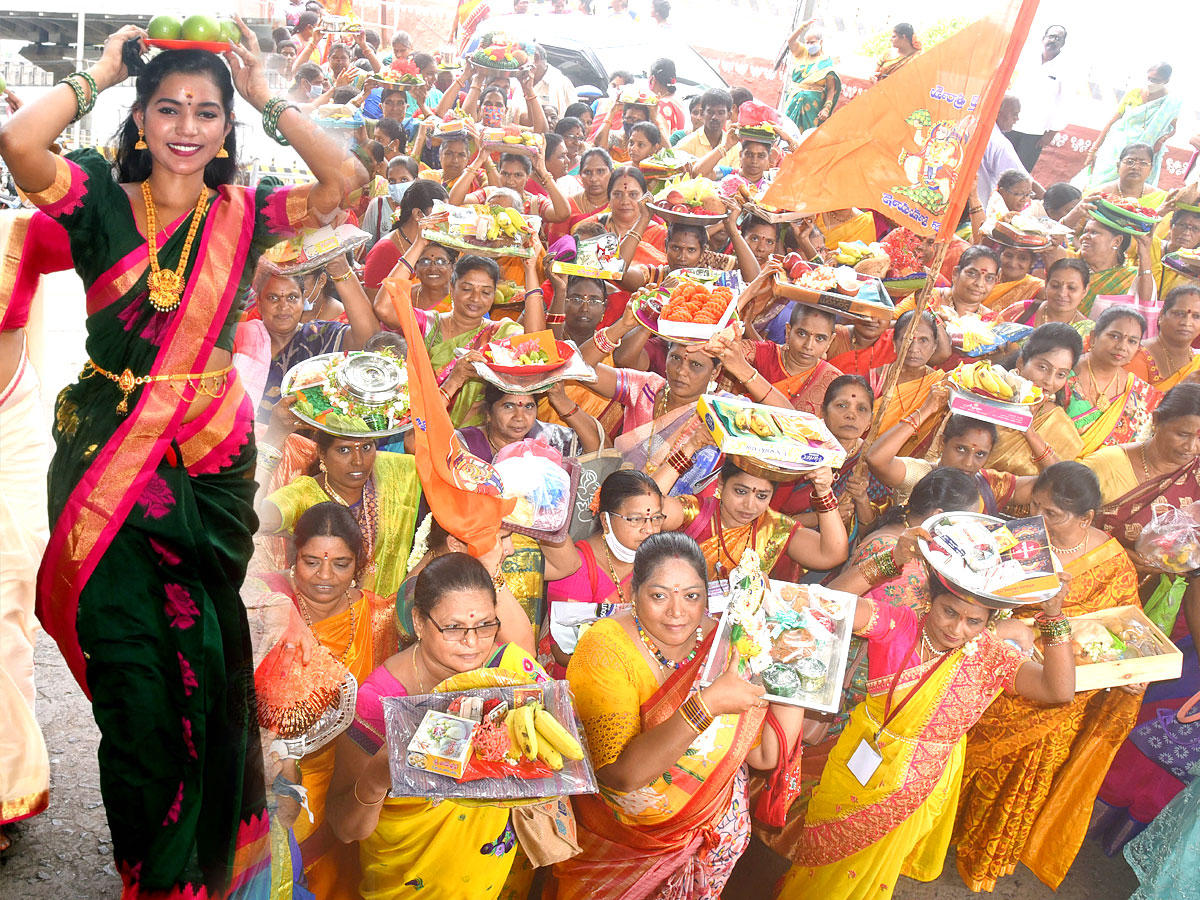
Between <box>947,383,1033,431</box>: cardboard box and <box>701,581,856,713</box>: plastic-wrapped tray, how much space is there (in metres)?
1.25

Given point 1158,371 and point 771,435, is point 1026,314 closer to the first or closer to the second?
point 1158,371

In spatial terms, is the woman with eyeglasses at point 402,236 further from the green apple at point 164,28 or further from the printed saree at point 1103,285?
the printed saree at point 1103,285

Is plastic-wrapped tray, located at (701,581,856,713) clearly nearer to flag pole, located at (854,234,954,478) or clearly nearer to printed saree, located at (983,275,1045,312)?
flag pole, located at (854,234,954,478)

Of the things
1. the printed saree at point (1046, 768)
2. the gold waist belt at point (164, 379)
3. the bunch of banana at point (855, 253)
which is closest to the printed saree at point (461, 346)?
the gold waist belt at point (164, 379)

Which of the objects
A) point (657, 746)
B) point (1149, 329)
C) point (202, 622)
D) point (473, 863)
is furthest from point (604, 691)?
point (1149, 329)

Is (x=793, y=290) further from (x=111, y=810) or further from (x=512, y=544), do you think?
(x=111, y=810)

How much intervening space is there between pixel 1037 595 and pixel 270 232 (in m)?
2.37

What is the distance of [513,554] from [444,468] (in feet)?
2.14

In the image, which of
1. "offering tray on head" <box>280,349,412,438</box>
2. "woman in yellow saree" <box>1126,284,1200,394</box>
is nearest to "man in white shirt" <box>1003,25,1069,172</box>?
"woman in yellow saree" <box>1126,284,1200,394</box>

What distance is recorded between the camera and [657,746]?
2.52 meters

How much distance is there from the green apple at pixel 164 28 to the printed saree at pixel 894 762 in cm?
253

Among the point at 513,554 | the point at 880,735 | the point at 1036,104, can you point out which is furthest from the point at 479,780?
the point at 1036,104

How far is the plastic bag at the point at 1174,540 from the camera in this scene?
3.81 m

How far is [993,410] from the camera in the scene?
3.86m
